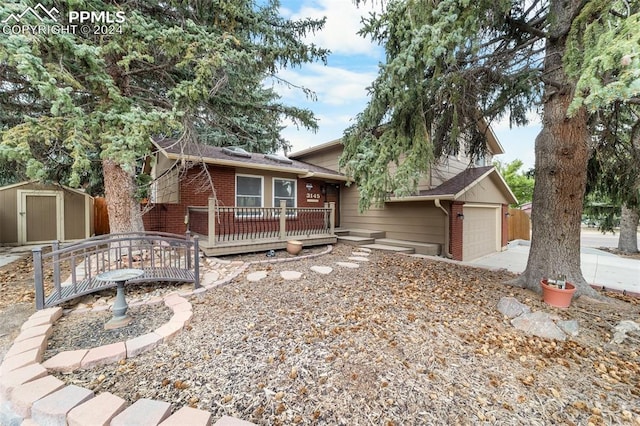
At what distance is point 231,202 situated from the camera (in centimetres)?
873

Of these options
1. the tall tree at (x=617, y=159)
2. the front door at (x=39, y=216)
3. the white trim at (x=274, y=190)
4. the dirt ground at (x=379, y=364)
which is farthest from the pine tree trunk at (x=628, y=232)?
the front door at (x=39, y=216)

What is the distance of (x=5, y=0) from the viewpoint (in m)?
3.88

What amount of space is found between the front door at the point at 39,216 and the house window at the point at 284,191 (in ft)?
26.0

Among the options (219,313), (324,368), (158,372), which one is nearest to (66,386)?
(158,372)

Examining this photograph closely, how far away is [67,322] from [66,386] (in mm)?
1699

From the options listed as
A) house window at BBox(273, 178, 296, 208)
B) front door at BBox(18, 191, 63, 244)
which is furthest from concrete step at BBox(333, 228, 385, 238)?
front door at BBox(18, 191, 63, 244)

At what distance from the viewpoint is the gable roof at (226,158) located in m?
7.16

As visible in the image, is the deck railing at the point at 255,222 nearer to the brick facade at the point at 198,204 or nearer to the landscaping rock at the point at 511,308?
the brick facade at the point at 198,204

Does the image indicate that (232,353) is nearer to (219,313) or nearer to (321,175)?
(219,313)

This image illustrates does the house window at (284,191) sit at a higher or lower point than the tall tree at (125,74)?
lower

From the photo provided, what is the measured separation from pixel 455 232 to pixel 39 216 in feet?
47.2

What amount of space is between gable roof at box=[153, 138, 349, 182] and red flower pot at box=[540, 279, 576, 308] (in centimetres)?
571

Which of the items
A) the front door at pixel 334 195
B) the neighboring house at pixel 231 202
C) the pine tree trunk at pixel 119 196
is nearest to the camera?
the pine tree trunk at pixel 119 196

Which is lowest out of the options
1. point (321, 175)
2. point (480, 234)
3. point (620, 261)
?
point (620, 261)
